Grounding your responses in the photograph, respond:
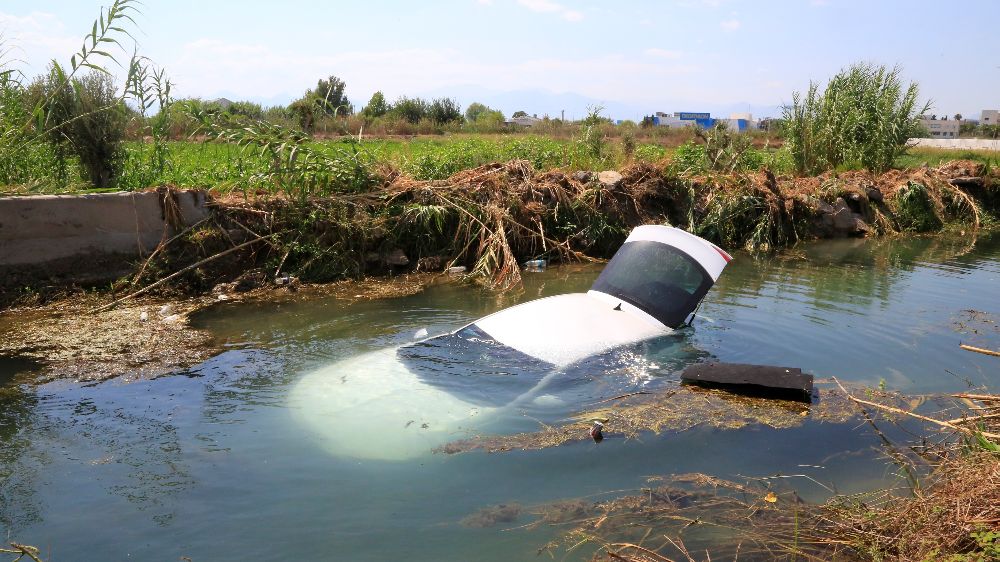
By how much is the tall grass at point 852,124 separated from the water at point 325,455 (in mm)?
9966

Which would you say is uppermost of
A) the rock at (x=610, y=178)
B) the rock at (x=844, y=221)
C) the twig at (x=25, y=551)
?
the rock at (x=610, y=178)

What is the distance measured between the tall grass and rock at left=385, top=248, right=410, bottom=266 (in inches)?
409

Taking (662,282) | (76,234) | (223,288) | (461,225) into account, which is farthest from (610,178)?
(76,234)

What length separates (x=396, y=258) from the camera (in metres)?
9.51

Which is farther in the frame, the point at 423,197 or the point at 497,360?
the point at 423,197

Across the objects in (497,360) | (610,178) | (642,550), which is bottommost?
(642,550)

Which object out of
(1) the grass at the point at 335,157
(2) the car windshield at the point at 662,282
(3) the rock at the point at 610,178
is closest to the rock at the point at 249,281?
(1) the grass at the point at 335,157

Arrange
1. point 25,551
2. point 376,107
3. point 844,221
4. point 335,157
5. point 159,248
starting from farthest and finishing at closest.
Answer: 1. point 376,107
2. point 844,221
3. point 335,157
4. point 159,248
5. point 25,551

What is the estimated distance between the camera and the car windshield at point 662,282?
5.65 m

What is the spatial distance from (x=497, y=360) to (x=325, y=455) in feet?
4.79

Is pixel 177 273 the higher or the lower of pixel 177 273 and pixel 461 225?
the lower

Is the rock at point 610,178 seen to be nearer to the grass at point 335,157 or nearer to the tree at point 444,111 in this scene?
the grass at point 335,157

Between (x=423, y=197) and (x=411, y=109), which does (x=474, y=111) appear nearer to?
(x=411, y=109)

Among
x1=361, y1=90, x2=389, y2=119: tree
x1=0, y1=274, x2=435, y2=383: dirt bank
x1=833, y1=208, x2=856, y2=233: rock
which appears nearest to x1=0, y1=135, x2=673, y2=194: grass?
x1=0, y1=274, x2=435, y2=383: dirt bank
